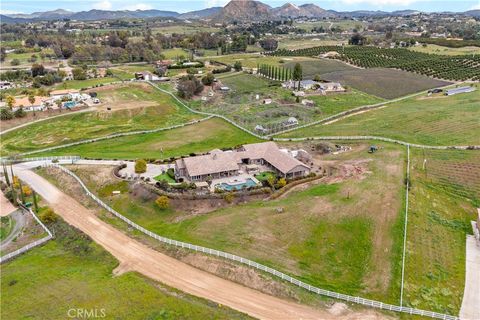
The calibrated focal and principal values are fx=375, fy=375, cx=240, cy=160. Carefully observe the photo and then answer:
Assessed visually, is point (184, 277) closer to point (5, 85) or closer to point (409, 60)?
point (5, 85)

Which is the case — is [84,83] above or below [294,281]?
above

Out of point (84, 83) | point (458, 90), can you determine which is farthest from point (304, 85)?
point (84, 83)

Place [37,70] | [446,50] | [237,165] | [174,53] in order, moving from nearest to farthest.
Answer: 1. [237,165]
2. [37,70]
3. [446,50]
4. [174,53]

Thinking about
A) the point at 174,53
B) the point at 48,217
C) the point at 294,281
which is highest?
the point at 174,53

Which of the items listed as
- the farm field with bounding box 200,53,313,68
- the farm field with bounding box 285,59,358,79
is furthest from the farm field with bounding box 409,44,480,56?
the farm field with bounding box 200,53,313,68

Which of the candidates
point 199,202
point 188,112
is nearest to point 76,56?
point 188,112

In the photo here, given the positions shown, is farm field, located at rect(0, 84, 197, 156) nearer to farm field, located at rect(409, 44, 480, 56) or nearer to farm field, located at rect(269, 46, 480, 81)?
farm field, located at rect(269, 46, 480, 81)
